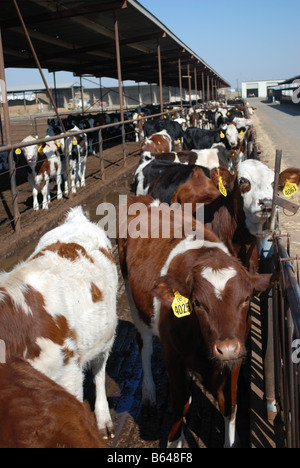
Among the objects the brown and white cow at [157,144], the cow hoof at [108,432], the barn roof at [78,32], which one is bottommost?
the cow hoof at [108,432]

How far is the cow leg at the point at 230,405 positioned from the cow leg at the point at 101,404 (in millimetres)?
843

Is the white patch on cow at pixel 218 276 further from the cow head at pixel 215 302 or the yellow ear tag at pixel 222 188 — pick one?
the yellow ear tag at pixel 222 188

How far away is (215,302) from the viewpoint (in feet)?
8.19

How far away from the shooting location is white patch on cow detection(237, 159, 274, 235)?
446 centimetres

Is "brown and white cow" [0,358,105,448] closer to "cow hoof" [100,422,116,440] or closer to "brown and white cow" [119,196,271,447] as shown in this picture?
"brown and white cow" [119,196,271,447]

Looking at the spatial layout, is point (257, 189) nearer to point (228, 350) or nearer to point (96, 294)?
point (96, 294)

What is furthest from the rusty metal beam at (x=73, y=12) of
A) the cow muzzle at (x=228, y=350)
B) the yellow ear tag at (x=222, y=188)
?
the cow muzzle at (x=228, y=350)

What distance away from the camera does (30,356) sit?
2.57m

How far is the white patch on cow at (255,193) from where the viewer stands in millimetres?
4457

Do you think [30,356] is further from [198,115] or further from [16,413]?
[198,115]

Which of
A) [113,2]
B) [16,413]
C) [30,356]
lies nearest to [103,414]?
[30,356]

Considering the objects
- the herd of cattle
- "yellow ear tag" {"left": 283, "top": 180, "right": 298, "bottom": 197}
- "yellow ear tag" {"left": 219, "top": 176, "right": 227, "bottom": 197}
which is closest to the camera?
the herd of cattle

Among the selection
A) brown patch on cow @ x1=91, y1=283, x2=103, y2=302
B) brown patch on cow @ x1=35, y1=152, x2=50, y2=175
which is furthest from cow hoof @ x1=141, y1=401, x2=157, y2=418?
brown patch on cow @ x1=35, y1=152, x2=50, y2=175

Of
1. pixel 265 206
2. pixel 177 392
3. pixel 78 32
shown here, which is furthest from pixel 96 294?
pixel 78 32
